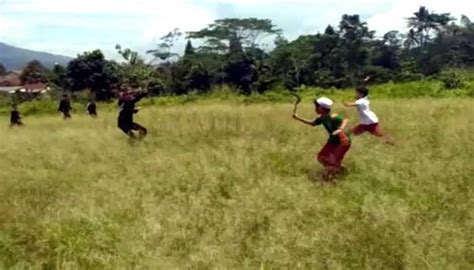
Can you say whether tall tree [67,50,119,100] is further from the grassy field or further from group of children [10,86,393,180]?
the grassy field

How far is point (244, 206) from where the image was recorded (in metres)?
6.64

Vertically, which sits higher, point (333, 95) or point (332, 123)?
point (332, 123)

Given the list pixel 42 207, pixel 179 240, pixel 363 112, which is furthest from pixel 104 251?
pixel 363 112

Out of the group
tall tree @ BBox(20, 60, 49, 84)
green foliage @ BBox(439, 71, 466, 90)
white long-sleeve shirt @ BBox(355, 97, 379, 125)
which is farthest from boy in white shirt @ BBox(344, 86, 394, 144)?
tall tree @ BBox(20, 60, 49, 84)

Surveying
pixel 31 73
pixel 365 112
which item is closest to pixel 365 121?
pixel 365 112

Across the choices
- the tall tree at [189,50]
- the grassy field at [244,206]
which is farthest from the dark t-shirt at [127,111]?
the tall tree at [189,50]

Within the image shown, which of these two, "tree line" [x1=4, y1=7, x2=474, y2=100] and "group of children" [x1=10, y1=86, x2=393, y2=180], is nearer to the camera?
"group of children" [x1=10, y1=86, x2=393, y2=180]

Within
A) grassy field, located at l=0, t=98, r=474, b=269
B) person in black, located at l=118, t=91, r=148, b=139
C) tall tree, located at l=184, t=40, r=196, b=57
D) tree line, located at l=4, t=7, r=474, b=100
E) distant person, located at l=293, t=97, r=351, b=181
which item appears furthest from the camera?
tall tree, located at l=184, t=40, r=196, b=57

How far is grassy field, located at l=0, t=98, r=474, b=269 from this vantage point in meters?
5.39

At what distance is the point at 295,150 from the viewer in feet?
31.6

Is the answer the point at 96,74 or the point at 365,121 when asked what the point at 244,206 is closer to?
the point at 365,121

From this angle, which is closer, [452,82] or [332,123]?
[332,123]

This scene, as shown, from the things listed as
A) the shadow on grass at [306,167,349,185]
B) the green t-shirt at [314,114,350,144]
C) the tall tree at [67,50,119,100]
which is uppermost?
the green t-shirt at [314,114,350,144]

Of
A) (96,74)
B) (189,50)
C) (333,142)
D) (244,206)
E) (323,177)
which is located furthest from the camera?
(189,50)
